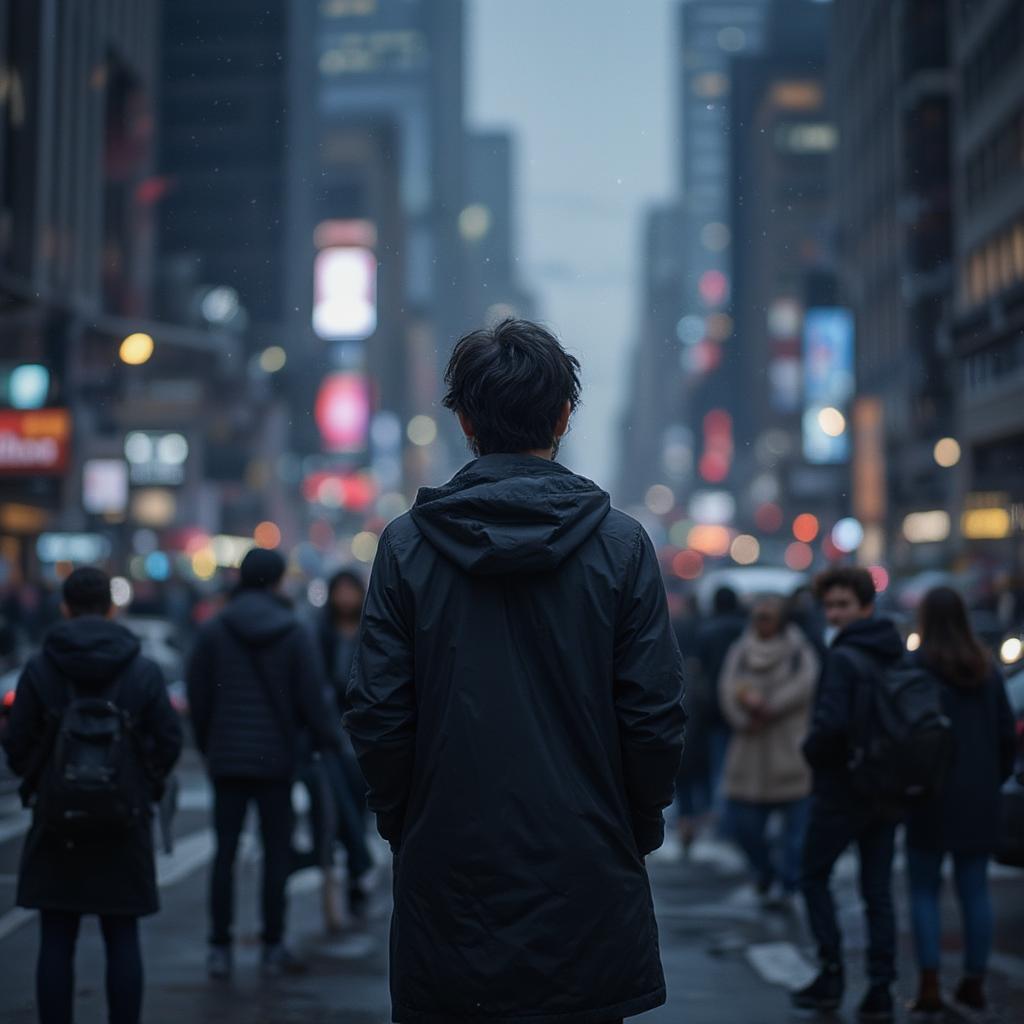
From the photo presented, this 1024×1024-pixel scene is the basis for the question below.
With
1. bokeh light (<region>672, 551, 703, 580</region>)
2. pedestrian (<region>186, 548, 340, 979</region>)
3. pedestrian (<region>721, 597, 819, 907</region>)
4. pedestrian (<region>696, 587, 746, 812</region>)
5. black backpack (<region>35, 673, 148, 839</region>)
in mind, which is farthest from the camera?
bokeh light (<region>672, 551, 703, 580</region>)

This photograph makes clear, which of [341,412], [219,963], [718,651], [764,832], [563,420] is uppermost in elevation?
[341,412]

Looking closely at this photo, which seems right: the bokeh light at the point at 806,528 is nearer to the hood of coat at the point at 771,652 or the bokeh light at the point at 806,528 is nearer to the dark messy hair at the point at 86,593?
the hood of coat at the point at 771,652

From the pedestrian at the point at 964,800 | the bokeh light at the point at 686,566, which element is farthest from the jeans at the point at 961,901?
the bokeh light at the point at 686,566

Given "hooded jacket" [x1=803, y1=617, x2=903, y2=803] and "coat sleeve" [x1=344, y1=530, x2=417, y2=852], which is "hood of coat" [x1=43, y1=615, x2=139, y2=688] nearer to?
"coat sleeve" [x1=344, y1=530, x2=417, y2=852]

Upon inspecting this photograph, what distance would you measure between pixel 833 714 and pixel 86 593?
3.04 meters

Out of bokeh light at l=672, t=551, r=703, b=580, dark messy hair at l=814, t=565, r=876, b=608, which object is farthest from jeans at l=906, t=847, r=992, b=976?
bokeh light at l=672, t=551, r=703, b=580

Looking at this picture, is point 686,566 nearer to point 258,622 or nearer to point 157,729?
point 258,622

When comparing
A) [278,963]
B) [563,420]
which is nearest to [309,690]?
[278,963]

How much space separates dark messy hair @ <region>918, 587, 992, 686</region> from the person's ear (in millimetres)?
3949

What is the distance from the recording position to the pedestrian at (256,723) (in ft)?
26.0

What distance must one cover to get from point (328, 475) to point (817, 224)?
45.1 meters

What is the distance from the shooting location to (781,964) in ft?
27.5

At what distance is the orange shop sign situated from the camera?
25.0 m

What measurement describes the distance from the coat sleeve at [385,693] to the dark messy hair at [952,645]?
4199 millimetres
